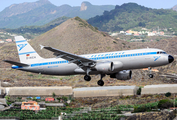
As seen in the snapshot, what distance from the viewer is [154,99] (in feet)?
323

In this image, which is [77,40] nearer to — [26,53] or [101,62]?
[26,53]

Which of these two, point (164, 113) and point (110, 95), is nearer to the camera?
point (164, 113)

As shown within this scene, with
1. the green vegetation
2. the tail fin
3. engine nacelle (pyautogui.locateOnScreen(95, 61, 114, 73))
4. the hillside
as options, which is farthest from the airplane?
the hillside

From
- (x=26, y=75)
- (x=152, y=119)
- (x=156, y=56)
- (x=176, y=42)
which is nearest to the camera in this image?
(x=156, y=56)

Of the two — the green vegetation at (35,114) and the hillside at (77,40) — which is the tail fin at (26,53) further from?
the hillside at (77,40)

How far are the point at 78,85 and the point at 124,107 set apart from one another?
2538 cm

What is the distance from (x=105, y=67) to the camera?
171ft

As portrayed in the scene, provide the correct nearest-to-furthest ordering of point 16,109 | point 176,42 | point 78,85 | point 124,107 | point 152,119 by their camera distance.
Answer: point 152,119
point 124,107
point 16,109
point 78,85
point 176,42

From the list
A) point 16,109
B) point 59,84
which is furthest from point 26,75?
point 16,109

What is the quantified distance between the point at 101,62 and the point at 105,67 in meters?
2.06

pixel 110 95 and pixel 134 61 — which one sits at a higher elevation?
pixel 134 61

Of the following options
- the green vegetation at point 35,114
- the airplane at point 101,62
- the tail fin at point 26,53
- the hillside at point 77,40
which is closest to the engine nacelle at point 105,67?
the airplane at point 101,62

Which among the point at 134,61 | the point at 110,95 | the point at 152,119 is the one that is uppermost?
the point at 134,61

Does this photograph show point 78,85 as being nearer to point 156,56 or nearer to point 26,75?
point 26,75
